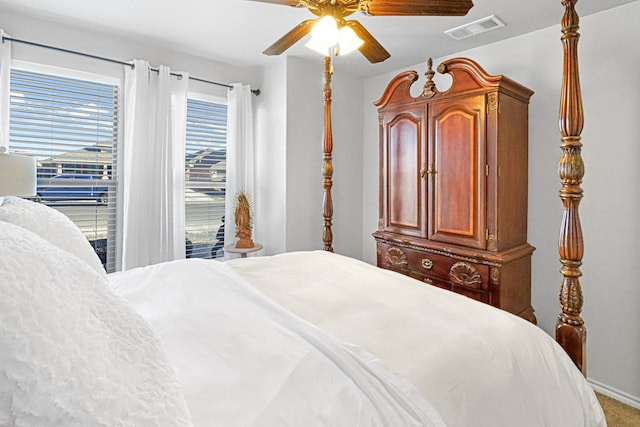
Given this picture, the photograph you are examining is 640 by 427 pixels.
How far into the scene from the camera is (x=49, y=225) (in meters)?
1.02

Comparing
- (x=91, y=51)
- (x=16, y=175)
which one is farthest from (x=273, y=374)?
(x=91, y=51)

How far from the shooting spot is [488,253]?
7.68ft

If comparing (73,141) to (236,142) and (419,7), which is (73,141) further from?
(419,7)

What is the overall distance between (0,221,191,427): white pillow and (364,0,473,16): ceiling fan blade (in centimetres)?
172

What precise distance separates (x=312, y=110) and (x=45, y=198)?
2.34 meters

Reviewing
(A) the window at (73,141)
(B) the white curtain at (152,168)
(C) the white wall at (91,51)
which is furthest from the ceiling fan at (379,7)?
(A) the window at (73,141)

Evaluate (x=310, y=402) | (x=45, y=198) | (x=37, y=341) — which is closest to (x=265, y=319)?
(x=310, y=402)

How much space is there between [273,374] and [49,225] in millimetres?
778

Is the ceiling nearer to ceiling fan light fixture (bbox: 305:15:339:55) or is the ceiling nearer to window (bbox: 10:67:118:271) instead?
window (bbox: 10:67:118:271)

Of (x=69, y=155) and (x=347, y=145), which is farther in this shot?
(x=347, y=145)

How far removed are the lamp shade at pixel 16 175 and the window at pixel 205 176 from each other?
6.16ft

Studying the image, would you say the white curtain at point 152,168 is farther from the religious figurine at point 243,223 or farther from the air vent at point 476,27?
Result: the air vent at point 476,27

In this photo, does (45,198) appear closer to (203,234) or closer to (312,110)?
(203,234)

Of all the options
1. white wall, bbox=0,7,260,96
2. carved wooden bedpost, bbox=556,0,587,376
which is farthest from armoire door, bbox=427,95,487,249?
white wall, bbox=0,7,260,96
